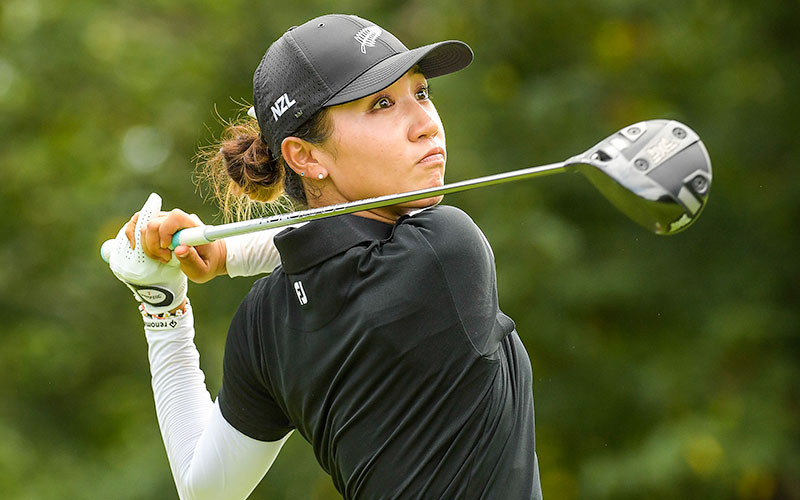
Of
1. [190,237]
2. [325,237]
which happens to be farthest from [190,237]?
[325,237]

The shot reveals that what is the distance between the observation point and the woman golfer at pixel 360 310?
6.80ft

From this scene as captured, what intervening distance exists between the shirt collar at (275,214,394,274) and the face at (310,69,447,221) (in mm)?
67

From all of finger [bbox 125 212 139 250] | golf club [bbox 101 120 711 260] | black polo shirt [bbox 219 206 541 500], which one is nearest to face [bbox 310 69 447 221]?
black polo shirt [bbox 219 206 541 500]

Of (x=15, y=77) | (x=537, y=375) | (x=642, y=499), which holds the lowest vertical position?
(x=642, y=499)

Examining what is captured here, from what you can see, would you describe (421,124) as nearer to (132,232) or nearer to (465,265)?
(465,265)

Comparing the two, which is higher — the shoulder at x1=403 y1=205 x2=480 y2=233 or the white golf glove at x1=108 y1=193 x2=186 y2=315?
the shoulder at x1=403 y1=205 x2=480 y2=233

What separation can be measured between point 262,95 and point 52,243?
25.4 ft

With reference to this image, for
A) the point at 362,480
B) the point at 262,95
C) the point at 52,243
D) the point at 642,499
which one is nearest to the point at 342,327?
the point at 362,480

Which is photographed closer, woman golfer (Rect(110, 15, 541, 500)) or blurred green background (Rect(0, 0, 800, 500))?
woman golfer (Rect(110, 15, 541, 500))

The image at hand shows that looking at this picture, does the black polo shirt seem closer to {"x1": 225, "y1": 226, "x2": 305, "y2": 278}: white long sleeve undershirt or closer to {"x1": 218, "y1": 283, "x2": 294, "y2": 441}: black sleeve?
{"x1": 218, "y1": 283, "x2": 294, "y2": 441}: black sleeve

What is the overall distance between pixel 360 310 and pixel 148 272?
1.98 ft

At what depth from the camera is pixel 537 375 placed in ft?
27.1

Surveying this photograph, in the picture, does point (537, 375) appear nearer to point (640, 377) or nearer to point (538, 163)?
point (640, 377)

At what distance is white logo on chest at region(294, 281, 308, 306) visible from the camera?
2166 millimetres
